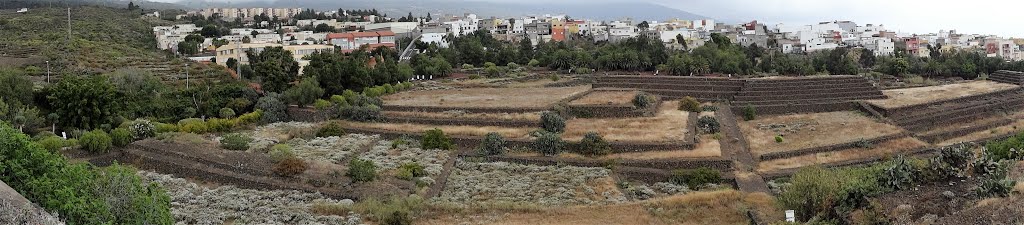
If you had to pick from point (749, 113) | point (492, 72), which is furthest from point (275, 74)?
point (749, 113)

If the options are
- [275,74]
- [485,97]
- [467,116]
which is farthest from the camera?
[275,74]

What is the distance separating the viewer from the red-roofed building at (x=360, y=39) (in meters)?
60.3

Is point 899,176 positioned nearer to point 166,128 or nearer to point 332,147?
point 332,147

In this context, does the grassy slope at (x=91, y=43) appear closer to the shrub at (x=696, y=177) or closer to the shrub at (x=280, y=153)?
the shrub at (x=280, y=153)

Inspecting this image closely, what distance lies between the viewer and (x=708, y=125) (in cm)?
2467

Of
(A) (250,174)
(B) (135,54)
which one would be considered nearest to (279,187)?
(A) (250,174)

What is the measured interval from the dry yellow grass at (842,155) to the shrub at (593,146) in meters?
4.32

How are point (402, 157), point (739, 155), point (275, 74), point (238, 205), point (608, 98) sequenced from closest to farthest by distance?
point (238, 205), point (402, 157), point (739, 155), point (608, 98), point (275, 74)

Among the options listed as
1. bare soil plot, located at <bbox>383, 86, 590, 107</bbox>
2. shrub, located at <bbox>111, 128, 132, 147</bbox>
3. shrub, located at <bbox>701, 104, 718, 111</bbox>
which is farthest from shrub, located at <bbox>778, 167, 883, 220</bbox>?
shrub, located at <bbox>111, 128, 132, 147</bbox>

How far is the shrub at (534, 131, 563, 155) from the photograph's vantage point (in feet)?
70.3

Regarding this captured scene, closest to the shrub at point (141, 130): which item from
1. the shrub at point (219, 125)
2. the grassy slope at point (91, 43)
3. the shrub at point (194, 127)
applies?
the shrub at point (194, 127)

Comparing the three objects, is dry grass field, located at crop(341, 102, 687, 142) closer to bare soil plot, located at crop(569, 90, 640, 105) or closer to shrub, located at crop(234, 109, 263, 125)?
bare soil plot, located at crop(569, 90, 640, 105)

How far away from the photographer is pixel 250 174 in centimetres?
1770

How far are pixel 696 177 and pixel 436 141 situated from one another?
7817 millimetres
